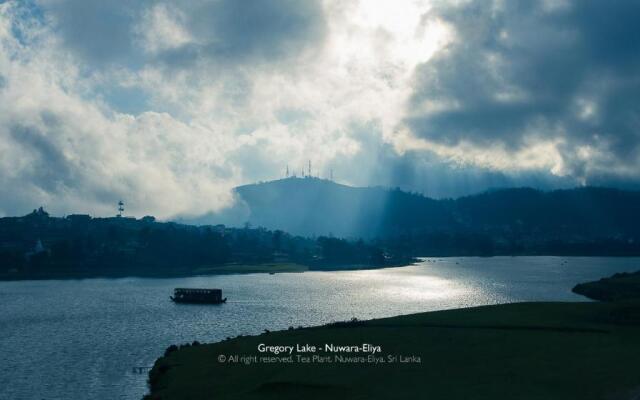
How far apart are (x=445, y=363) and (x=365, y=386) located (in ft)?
33.1

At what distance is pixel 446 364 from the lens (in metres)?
52.1

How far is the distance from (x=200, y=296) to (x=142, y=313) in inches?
803

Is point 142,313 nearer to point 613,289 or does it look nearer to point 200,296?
point 200,296

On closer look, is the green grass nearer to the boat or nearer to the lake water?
the lake water

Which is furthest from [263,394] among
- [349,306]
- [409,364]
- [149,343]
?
[349,306]

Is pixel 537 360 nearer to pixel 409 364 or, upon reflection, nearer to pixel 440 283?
pixel 409 364

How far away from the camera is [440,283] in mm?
177750

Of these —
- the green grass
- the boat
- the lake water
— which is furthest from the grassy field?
the boat

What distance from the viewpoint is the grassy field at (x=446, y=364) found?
43.6 m

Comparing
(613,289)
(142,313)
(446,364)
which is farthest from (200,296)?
(613,289)

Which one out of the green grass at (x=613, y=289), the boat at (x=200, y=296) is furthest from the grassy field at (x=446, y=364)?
the boat at (x=200, y=296)

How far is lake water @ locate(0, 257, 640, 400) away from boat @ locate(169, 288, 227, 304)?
90.7 inches

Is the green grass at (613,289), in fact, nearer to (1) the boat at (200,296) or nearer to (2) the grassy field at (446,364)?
(2) the grassy field at (446,364)

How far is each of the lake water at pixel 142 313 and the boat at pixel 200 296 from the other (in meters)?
2.30
